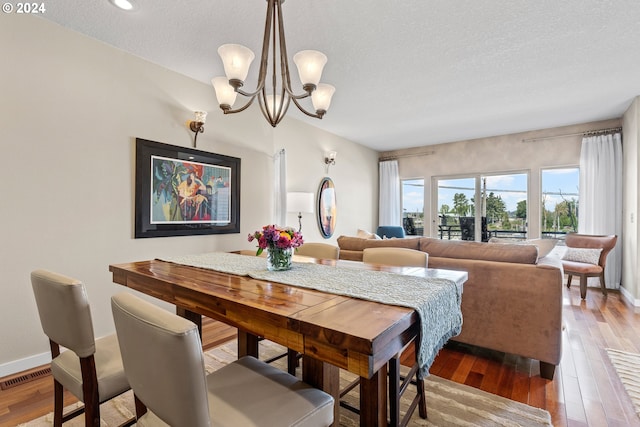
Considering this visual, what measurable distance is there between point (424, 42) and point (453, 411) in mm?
2614

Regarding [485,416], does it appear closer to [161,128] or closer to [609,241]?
[161,128]

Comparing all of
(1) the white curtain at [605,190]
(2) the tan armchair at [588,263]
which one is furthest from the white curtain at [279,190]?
(1) the white curtain at [605,190]

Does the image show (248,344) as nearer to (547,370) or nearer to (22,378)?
(22,378)

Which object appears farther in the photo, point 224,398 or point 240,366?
point 240,366

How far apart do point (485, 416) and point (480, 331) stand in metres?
0.76

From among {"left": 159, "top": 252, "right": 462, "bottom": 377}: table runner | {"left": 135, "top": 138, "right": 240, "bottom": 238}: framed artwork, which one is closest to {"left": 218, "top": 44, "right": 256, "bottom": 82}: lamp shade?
{"left": 159, "top": 252, "right": 462, "bottom": 377}: table runner

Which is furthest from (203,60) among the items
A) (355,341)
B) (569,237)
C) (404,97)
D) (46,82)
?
(569,237)

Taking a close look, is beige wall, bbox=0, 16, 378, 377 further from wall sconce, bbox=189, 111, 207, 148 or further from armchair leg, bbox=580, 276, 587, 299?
armchair leg, bbox=580, 276, 587, 299

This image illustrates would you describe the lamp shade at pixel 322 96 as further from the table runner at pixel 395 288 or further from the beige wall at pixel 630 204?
the beige wall at pixel 630 204

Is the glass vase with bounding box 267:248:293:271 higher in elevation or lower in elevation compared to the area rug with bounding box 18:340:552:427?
higher

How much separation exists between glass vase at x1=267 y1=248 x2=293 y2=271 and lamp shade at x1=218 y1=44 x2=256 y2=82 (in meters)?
1.00

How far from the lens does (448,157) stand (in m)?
5.90

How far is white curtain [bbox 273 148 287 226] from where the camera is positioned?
399 cm

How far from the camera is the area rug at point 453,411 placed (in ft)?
5.40
